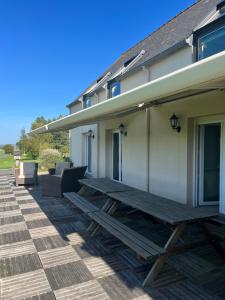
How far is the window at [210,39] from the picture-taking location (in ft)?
19.9

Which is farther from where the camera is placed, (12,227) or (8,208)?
(8,208)

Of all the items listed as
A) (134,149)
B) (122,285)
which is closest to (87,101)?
(134,149)

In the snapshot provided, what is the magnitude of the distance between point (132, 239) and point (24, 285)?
173cm

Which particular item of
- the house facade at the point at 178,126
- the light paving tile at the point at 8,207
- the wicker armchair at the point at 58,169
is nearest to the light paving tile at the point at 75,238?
the house facade at the point at 178,126

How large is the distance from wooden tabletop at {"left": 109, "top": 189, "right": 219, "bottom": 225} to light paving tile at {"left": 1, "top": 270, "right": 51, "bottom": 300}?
6.51ft

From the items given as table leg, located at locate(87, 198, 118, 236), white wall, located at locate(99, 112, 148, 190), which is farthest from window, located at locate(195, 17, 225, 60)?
table leg, located at locate(87, 198, 118, 236)

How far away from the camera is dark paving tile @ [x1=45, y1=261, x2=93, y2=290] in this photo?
3.58 meters

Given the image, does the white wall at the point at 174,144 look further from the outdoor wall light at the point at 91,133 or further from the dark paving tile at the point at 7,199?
the outdoor wall light at the point at 91,133

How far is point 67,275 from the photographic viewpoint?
12.4 feet

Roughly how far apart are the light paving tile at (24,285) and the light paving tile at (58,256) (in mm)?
308

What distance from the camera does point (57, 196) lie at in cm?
927

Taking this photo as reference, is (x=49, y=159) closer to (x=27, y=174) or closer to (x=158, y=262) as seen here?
(x=27, y=174)

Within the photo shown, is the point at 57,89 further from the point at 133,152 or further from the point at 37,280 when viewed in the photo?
the point at 37,280

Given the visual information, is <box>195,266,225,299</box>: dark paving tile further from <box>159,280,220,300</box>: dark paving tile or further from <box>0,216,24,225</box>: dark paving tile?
<box>0,216,24,225</box>: dark paving tile
